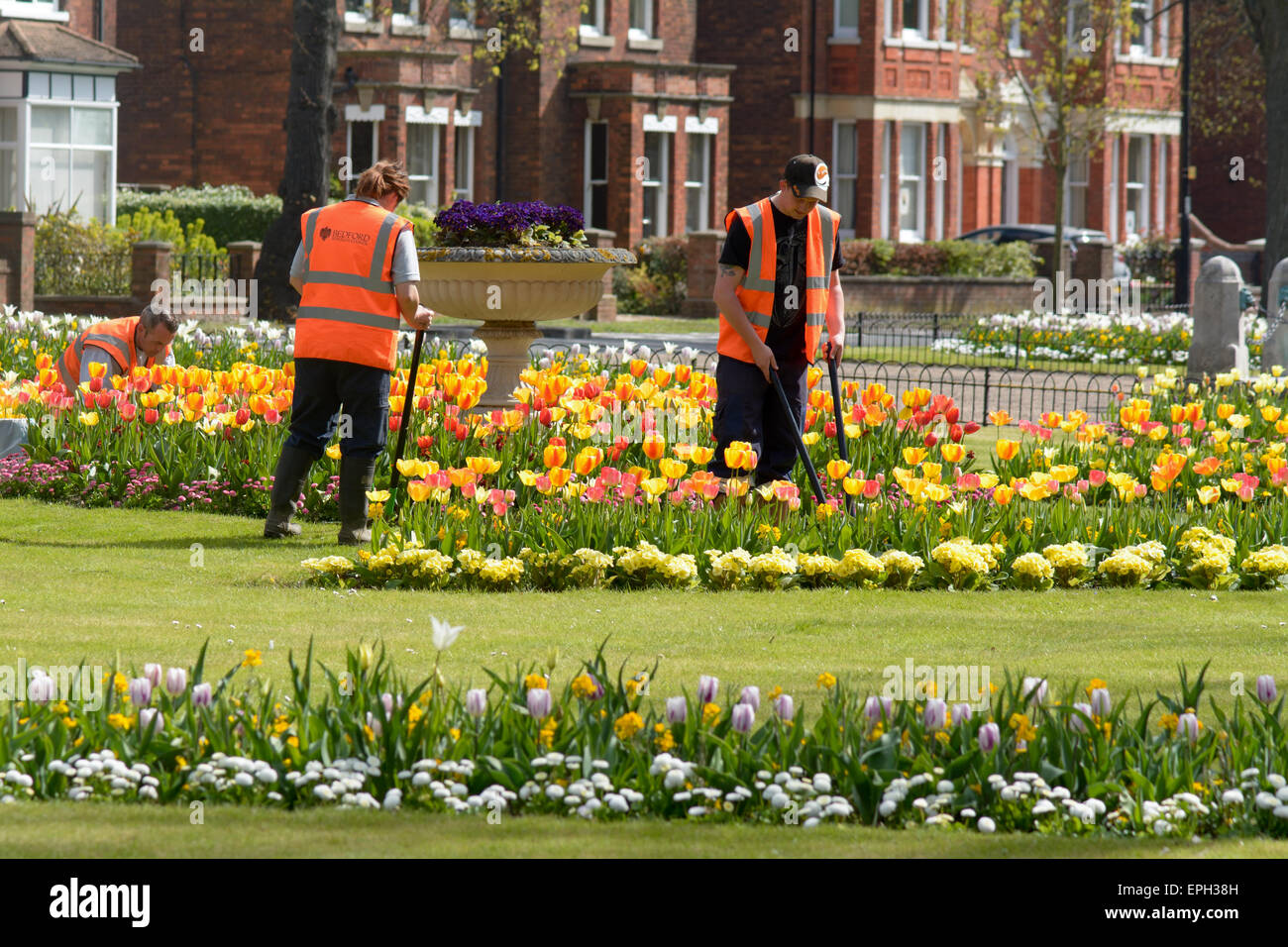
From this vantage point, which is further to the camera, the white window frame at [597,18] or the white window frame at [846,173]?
the white window frame at [846,173]

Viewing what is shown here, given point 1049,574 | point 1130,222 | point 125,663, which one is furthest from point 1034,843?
point 1130,222

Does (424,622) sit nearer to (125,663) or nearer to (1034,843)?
(125,663)

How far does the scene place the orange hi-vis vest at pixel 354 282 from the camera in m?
8.75

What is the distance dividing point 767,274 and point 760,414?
650 millimetres

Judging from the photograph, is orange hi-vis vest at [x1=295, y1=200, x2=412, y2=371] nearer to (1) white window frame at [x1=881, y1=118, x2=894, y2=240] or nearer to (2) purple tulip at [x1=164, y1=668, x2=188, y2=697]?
(2) purple tulip at [x1=164, y1=668, x2=188, y2=697]

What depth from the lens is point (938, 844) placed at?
14.8ft

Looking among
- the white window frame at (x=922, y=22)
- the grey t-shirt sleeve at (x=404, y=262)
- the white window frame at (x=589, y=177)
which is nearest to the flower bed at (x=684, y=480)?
the grey t-shirt sleeve at (x=404, y=262)

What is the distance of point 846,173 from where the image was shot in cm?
4150

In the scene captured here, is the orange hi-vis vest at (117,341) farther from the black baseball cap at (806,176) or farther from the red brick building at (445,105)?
the red brick building at (445,105)

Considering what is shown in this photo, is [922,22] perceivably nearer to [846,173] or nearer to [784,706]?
[846,173]

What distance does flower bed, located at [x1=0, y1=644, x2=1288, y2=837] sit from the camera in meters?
4.69

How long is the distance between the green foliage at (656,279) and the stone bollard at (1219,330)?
16058 millimetres

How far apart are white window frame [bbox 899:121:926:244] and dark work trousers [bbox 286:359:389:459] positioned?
111 feet
